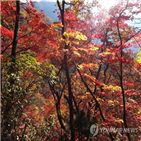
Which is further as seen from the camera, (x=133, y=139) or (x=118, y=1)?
(x=133, y=139)

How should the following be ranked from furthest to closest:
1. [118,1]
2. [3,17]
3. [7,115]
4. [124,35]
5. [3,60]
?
[124,35] < [118,1] < [3,17] < [3,60] < [7,115]

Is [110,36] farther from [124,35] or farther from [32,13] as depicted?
[32,13]

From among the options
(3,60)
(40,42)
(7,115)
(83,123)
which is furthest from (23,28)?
(83,123)

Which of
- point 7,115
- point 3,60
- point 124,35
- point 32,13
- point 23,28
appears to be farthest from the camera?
point 124,35

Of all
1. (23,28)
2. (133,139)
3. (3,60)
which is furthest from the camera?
(133,139)

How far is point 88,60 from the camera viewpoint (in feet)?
35.0

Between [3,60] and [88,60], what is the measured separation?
7946 mm

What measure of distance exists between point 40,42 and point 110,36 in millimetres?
6666

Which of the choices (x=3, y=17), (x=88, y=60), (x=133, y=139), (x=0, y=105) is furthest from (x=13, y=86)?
(x=133, y=139)

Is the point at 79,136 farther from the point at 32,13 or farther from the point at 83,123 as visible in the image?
the point at 32,13

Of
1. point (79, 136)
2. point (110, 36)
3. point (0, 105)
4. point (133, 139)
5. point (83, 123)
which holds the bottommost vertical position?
point (133, 139)

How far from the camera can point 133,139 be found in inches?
344

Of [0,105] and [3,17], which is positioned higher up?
[3,17]

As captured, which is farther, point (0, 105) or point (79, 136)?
point (79, 136)
